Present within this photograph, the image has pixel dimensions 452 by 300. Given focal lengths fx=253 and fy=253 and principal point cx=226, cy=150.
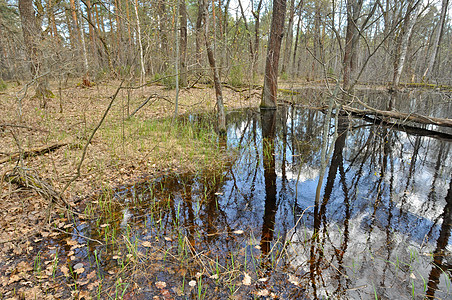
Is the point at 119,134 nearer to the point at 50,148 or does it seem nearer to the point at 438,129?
the point at 50,148

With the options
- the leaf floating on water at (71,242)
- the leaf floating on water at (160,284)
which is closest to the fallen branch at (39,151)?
the leaf floating on water at (71,242)

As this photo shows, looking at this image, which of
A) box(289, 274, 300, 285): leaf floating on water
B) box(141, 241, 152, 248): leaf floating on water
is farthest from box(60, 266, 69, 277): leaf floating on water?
box(289, 274, 300, 285): leaf floating on water

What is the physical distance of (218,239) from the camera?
10.9 ft

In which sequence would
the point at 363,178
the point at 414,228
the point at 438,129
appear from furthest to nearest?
the point at 438,129 → the point at 363,178 → the point at 414,228

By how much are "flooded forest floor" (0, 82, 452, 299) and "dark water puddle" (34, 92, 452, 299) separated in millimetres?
18

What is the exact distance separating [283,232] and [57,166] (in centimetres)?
445

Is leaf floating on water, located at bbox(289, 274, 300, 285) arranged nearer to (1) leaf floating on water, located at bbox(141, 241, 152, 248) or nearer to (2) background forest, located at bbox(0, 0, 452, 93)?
(1) leaf floating on water, located at bbox(141, 241, 152, 248)

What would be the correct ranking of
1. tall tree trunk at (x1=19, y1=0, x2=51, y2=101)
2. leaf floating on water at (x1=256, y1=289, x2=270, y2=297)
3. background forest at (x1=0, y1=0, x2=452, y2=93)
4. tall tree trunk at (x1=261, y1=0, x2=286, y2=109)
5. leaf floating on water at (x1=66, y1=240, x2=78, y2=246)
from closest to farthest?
leaf floating on water at (x1=256, y1=289, x2=270, y2=297)
leaf floating on water at (x1=66, y1=240, x2=78, y2=246)
background forest at (x1=0, y1=0, x2=452, y2=93)
tall tree trunk at (x1=19, y1=0, x2=51, y2=101)
tall tree trunk at (x1=261, y1=0, x2=286, y2=109)

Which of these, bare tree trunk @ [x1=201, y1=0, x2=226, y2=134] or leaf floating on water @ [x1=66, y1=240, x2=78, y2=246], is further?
bare tree trunk @ [x1=201, y1=0, x2=226, y2=134]

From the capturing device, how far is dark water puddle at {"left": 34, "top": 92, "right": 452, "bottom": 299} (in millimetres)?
2648

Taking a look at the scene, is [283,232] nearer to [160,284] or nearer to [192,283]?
[192,283]

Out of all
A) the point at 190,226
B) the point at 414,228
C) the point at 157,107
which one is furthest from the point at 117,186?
the point at 157,107

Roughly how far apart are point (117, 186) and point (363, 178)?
4.90m

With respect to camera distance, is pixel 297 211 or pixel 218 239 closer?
pixel 218 239
